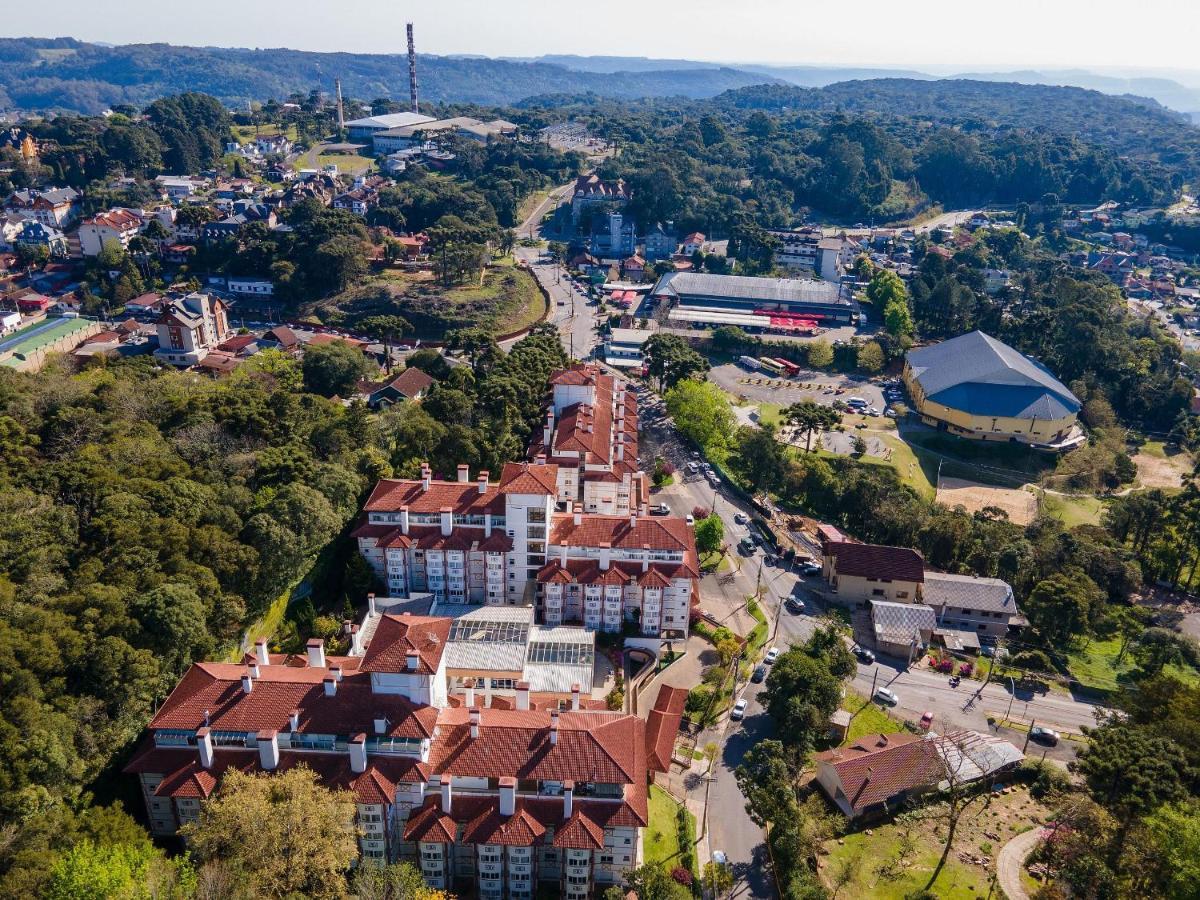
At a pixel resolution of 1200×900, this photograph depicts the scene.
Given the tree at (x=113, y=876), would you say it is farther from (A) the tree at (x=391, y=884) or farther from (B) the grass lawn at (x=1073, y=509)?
(B) the grass lawn at (x=1073, y=509)

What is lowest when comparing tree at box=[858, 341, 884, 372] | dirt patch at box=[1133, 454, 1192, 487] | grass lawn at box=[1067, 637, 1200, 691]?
grass lawn at box=[1067, 637, 1200, 691]

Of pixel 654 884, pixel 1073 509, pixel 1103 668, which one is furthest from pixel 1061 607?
pixel 654 884

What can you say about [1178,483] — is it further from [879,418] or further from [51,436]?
[51,436]

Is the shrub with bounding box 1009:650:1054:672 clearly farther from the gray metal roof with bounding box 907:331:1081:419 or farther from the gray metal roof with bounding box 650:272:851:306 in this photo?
the gray metal roof with bounding box 650:272:851:306

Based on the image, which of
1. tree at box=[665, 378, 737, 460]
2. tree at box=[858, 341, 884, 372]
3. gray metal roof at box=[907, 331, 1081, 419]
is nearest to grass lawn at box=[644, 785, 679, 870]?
tree at box=[665, 378, 737, 460]

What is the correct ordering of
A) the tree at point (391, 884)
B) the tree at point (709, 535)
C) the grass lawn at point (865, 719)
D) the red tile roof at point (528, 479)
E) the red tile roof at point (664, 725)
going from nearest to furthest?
1. the tree at point (391, 884)
2. the red tile roof at point (664, 725)
3. the grass lawn at point (865, 719)
4. the red tile roof at point (528, 479)
5. the tree at point (709, 535)

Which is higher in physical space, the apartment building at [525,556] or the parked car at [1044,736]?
the apartment building at [525,556]


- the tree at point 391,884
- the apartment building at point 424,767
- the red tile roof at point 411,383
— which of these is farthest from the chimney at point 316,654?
the red tile roof at point 411,383

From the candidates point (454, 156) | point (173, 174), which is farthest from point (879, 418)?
point (173, 174)
